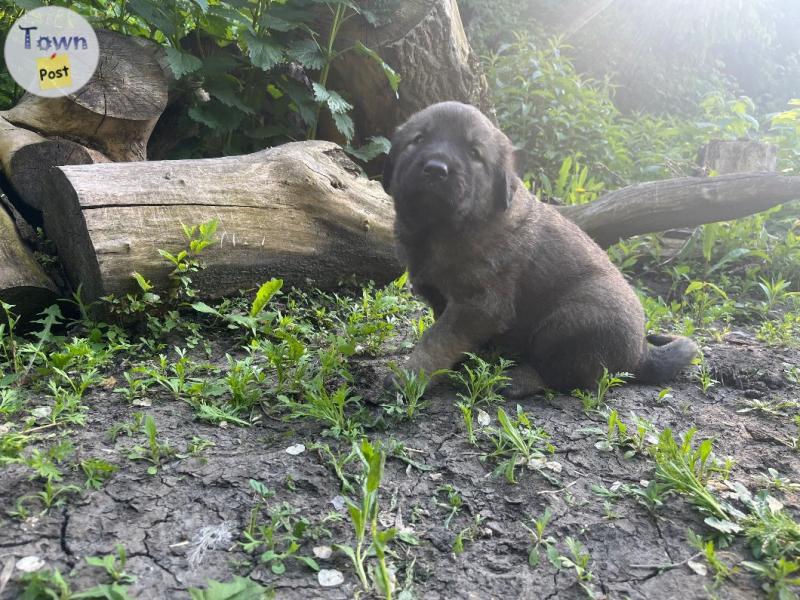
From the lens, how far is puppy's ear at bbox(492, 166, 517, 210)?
391 centimetres

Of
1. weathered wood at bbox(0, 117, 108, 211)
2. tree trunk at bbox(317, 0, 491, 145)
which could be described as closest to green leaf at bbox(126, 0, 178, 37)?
weathered wood at bbox(0, 117, 108, 211)

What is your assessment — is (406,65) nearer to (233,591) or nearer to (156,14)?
(156,14)

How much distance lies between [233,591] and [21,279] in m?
2.89

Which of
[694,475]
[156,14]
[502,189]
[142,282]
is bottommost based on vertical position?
[694,475]

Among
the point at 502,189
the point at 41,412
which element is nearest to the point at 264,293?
the point at 41,412

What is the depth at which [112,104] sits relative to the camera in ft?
16.8

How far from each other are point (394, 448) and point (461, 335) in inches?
40.5

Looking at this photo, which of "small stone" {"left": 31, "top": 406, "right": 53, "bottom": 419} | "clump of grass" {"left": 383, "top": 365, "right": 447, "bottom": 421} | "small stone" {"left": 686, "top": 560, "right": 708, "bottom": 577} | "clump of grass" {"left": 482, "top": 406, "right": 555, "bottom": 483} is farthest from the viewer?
"clump of grass" {"left": 383, "top": 365, "right": 447, "bottom": 421}

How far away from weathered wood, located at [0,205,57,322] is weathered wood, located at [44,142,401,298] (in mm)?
187

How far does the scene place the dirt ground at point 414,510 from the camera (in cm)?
227

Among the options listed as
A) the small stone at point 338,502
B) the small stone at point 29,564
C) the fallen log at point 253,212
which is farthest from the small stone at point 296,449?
the fallen log at point 253,212

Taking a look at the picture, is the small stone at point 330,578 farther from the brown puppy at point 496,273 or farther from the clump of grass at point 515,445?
the brown puppy at point 496,273

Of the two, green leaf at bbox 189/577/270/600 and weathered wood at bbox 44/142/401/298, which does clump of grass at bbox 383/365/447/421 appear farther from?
weathered wood at bbox 44/142/401/298

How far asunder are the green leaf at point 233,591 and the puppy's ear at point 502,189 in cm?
257
